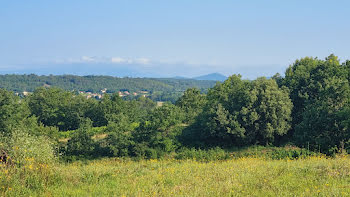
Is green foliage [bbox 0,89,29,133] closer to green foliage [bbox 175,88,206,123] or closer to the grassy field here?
green foliage [bbox 175,88,206,123]

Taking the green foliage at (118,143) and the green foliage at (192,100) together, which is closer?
the green foliage at (118,143)

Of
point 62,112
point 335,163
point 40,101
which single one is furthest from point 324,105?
point 40,101

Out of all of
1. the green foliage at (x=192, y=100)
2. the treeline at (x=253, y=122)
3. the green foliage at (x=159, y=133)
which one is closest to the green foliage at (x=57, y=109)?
the green foliage at (x=192, y=100)

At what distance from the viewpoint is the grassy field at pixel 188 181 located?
328 inches

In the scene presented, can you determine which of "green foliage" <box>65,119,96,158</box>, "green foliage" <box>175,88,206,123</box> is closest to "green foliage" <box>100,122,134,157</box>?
"green foliage" <box>65,119,96,158</box>

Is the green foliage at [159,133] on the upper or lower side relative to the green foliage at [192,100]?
lower

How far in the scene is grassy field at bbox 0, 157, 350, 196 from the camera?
8328mm

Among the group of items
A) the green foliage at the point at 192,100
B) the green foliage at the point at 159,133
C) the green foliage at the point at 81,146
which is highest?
the green foliage at the point at 192,100

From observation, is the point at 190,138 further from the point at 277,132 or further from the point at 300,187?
the point at 300,187

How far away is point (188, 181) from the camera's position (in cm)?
957

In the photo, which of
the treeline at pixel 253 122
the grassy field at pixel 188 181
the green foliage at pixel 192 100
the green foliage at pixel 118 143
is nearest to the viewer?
the grassy field at pixel 188 181

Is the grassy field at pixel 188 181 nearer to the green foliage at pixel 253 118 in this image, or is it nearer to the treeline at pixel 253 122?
the treeline at pixel 253 122

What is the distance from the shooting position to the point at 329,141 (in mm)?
27844

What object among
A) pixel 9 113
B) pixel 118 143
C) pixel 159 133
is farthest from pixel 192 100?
pixel 9 113
